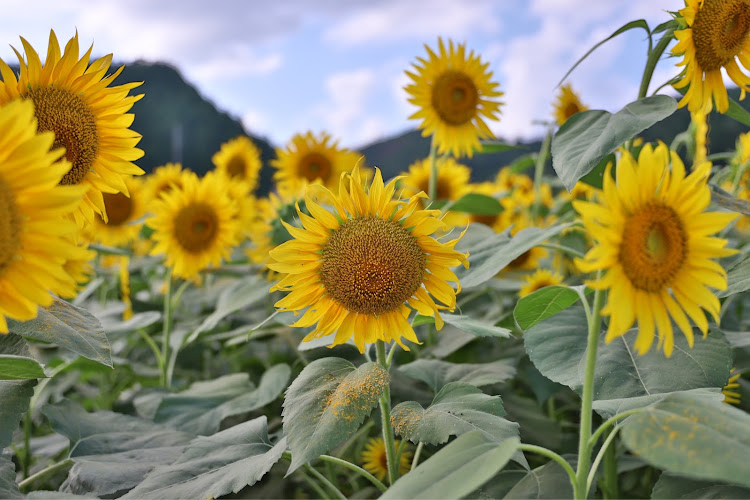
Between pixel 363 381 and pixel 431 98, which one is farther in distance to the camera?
pixel 431 98

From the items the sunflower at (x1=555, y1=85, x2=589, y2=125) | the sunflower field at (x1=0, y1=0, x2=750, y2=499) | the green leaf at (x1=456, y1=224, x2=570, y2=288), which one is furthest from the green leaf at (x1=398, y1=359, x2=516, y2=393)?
the sunflower at (x1=555, y1=85, x2=589, y2=125)

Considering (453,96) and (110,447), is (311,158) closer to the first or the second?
(453,96)

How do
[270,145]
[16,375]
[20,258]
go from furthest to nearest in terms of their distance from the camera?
[270,145] < [16,375] < [20,258]

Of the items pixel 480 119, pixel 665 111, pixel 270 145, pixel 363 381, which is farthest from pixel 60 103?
pixel 270 145

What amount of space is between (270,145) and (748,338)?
4.00 metres

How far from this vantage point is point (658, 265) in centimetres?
67

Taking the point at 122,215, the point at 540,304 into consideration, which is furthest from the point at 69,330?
the point at 122,215

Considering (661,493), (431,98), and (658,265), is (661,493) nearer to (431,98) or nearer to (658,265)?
(658,265)

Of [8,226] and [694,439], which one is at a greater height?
[8,226]

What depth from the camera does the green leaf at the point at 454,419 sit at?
84 centimetres

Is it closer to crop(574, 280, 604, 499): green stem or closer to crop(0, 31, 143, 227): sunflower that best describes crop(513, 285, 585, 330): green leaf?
crop(574, 280, 604, 499): green stem

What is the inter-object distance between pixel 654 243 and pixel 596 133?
336mm

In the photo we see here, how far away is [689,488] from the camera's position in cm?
88

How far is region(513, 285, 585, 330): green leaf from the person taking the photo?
2.97 ft
